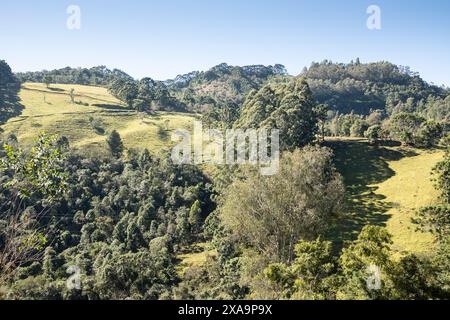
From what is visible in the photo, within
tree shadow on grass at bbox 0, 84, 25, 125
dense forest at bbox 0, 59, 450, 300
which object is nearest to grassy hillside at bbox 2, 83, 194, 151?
tree shadow on grass at bbox 0, 84, 25, 125

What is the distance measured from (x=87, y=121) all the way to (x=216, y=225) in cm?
7763

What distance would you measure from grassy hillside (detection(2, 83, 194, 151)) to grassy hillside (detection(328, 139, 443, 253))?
56.6 metres

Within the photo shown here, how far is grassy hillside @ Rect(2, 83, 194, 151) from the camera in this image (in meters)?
106

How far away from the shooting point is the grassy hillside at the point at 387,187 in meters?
48.3

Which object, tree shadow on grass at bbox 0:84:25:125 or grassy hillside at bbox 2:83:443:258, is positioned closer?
grassy hillside at bbox 2:83:443:258

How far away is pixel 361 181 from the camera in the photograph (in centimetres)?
6638

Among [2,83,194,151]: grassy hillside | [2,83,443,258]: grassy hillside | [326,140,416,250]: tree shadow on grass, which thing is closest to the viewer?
[326,140,416,250]: tree shadow on grass

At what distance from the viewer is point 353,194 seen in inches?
2438

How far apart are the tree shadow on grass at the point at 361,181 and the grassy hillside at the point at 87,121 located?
55.1m

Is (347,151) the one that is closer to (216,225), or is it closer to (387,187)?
(387,187)

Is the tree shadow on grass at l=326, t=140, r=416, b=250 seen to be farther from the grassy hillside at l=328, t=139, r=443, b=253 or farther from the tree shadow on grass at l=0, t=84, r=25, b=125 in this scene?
the tree shadow on grass at l=0, t=84, r=25, b=125

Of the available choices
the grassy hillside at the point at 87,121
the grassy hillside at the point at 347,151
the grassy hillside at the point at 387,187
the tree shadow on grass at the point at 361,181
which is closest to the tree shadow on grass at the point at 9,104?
the grassy hillside at the point at 87,121

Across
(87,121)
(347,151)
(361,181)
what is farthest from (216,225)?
(87,121)
